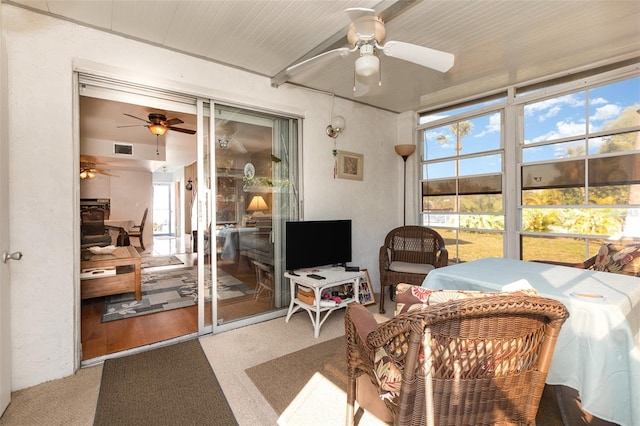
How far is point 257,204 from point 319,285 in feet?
3.72

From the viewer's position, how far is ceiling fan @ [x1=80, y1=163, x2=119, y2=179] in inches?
288

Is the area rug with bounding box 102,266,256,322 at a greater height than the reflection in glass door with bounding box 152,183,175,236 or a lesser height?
lesser

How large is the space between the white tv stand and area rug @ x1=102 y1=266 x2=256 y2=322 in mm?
502

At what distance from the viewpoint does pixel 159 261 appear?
21.1 feet

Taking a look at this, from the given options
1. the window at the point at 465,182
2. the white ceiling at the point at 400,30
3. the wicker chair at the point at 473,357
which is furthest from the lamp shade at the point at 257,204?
the window at the point at 465,182

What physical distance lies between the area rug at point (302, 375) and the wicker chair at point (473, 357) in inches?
34.7

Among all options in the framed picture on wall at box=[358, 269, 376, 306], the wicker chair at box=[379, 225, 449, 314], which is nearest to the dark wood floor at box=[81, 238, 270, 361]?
the framed picture on wall at box=[358, 269, 376, 306]

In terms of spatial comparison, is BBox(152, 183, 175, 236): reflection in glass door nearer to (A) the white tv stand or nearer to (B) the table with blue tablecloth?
(A) the white tv stand

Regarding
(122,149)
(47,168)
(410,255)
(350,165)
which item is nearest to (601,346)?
(410,255)

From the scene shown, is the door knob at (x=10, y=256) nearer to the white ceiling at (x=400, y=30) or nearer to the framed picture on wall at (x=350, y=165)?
the white ceiling at (x=400, y=30)

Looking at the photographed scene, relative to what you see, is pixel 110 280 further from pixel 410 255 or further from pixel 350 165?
pixel 410 255

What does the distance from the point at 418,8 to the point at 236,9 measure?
1299mm

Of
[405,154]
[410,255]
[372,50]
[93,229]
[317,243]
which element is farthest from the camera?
[93,229]

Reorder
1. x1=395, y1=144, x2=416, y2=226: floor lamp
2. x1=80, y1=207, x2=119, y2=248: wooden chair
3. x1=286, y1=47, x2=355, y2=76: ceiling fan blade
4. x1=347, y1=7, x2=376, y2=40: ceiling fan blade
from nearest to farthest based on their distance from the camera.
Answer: x1=347, y1=7, x2=376, y2=40: ceiling fan blade → x1=286, y1=47, x2=355, y2=76: ceiling fan blade → x1=395, y1=144, x2=416, y2=226: floor lamp → x1=80, y1=207, x2=119, y2=248: wooden chair
